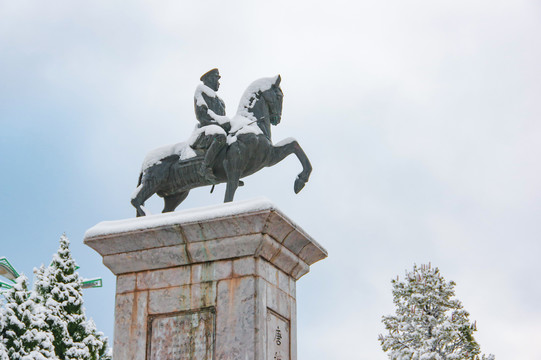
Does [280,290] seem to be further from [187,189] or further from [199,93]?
[199,93]

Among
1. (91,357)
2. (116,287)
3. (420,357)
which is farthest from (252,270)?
(91,357)

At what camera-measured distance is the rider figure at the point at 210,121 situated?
8602 millimetres

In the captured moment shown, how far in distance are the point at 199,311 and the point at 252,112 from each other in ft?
11.5

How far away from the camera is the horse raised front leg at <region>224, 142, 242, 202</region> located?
28.2ft

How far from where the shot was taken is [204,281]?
6508 millimetres

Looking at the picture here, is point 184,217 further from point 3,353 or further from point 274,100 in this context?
point 3,353

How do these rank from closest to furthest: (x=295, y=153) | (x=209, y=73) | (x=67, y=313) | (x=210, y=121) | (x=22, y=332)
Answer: (x=210, y=121) → (x=295, y=153) → (x=209, y=73) → (x=22, y=332) → (x=67, y=313)

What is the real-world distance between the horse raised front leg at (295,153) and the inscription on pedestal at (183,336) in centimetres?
316

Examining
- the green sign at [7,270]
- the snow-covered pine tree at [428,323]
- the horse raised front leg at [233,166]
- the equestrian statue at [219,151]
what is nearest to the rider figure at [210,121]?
the equestrian statue at [219,151]

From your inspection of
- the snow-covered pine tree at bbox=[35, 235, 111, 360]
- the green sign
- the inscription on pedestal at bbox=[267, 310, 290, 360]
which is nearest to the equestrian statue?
the inscription on pedestal at bbox=[267, 310, 290, 360]

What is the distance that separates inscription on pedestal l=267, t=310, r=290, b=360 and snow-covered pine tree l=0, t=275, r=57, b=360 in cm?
1809

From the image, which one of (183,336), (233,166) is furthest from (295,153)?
(183,336)

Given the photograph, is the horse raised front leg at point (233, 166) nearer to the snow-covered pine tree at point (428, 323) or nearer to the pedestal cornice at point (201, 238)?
the pedestal cornice at point (201, 238)

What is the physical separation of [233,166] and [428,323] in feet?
56.3
